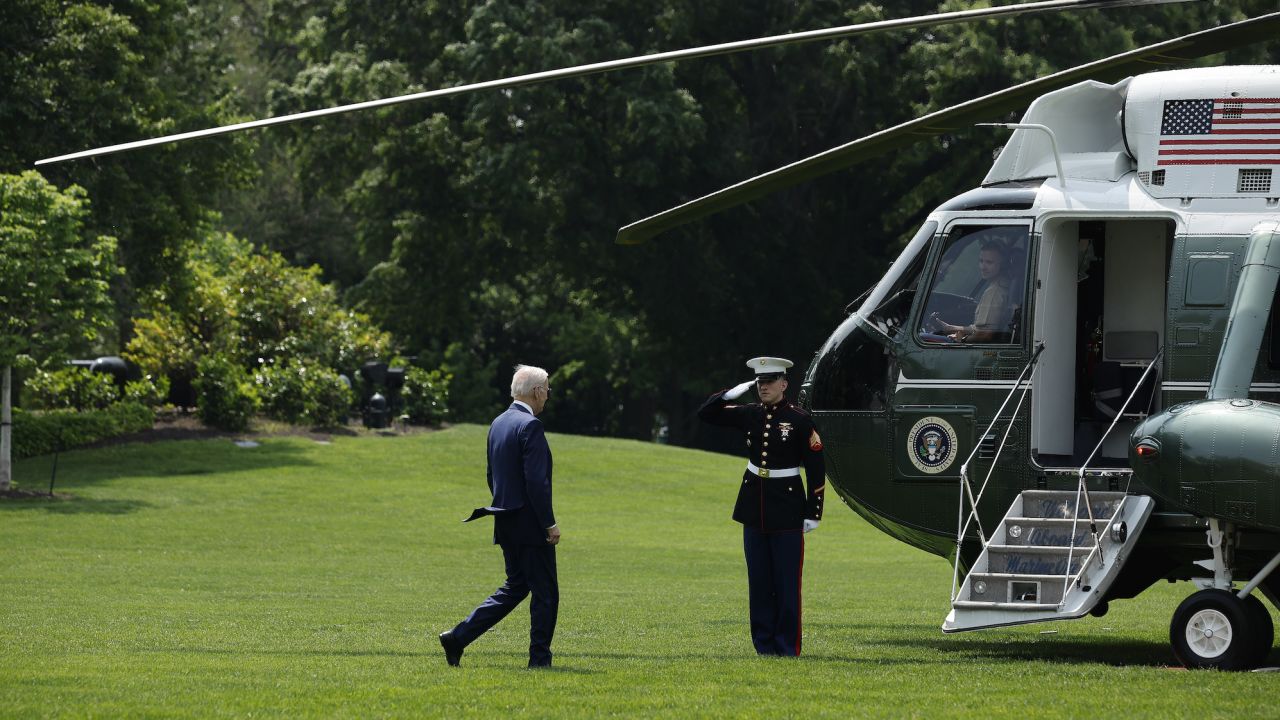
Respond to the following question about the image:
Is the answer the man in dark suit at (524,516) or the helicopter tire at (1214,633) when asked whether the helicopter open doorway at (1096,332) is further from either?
the man in dark suit at (524,516)

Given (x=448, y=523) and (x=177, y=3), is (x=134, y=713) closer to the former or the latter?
(x=448, y=523)

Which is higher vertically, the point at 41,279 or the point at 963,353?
the point at 963,353

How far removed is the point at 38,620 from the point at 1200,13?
100 feet

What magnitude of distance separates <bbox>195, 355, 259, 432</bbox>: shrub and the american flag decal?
23.5 m

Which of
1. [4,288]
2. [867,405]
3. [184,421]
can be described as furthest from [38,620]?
[184,421]

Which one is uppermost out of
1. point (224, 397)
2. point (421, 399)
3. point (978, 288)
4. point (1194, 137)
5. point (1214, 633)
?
point (1194, 137)

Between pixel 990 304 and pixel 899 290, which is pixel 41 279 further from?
pixel 990 304

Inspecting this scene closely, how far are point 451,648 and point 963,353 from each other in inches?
165

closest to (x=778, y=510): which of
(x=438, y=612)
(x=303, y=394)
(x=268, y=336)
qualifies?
(x=438, y=612)

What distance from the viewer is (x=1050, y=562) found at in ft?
35.3

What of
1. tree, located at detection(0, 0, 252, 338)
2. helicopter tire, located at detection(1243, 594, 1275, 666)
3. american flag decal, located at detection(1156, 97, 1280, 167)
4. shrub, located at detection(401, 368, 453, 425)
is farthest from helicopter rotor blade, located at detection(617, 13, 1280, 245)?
shrub, located at detection(401, 368, 453, 425)

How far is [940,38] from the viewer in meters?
38.3

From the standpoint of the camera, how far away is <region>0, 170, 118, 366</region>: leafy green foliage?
24.5m

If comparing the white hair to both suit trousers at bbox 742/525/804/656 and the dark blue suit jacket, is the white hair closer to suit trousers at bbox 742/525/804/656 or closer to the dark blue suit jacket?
the dark blue suit jacket
